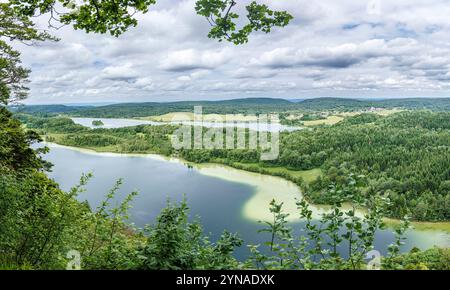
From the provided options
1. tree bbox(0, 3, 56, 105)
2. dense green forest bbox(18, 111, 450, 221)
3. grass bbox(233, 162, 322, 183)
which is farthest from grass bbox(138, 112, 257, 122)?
→ tree bbox(0, 3, 56, 105)

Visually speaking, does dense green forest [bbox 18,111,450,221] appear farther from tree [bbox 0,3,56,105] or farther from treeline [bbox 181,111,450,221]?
tree [bbox 0,3,56,105]

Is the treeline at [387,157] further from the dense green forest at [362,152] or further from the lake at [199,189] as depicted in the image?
the lake at [199,189]

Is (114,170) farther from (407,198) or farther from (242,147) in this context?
(407,198)

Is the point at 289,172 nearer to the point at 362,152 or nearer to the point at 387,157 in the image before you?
the point at 362,152

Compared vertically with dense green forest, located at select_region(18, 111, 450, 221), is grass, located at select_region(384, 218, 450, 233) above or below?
below

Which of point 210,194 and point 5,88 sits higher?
point 5,88

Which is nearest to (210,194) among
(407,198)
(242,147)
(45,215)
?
(407,198)
